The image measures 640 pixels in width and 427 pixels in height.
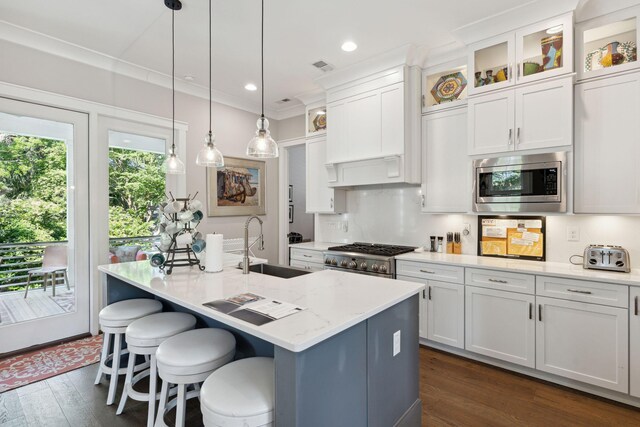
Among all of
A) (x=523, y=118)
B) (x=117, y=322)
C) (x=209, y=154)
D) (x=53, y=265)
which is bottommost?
(x=117, y=322)

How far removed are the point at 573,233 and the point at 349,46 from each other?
2672 millimetres

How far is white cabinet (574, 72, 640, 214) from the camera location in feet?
8.01

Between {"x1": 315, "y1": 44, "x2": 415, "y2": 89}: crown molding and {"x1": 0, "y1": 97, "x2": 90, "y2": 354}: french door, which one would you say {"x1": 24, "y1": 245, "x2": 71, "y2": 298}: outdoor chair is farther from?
{"x1": 315, "y1": 44, "x2": 415, "y2": 89}: crown molding

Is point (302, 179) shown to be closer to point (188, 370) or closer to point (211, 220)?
point (211, 220)

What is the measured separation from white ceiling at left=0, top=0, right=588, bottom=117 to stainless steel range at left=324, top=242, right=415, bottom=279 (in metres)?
2.09

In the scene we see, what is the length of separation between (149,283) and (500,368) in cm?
286

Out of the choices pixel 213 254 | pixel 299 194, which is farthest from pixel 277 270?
pixel 299 194

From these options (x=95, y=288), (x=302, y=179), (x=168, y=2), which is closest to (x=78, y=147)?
(x=95, y=288)

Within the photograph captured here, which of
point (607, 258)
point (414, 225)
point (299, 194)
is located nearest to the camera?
point (607, 258)

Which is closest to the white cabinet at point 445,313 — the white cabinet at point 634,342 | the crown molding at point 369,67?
the white cabinet at point 634,342

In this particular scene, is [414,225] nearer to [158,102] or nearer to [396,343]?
[396,343]

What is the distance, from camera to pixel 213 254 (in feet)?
7.82

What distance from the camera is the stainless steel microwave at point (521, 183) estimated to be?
268cm

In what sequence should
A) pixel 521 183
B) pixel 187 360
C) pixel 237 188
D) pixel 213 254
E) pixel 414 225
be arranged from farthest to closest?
1. pixel 237 188
2. pixel 414 225
3. pixel 521 183
4. pixel 213 254
5. pixel 187 360
